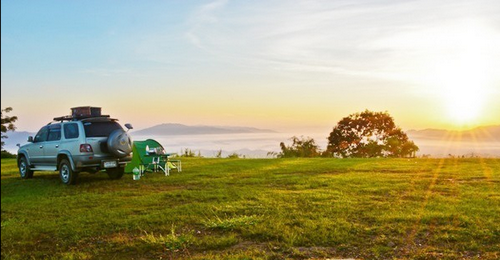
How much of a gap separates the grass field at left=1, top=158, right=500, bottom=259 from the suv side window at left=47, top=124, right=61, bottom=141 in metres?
1.66

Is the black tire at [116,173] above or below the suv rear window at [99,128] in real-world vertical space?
below

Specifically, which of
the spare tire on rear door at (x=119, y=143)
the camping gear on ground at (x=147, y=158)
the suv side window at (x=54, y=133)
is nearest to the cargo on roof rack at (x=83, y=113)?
the suv side window at (x=54, y=133)

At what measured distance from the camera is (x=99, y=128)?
14.4 m

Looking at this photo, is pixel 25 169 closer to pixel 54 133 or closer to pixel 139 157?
pixel 54 133

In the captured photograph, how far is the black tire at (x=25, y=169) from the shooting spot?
1605 cm

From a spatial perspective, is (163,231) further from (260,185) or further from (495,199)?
(495,199)

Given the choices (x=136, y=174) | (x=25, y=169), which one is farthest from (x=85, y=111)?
(x=25, y=169)

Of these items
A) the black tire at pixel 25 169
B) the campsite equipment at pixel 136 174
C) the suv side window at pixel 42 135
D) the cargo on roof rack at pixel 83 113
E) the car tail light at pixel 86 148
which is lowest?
the campsite equipment at pixel 136 174

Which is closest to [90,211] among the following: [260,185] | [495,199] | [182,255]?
[182,255]

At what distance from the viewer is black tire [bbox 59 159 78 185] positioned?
45.4 feet

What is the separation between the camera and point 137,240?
6.87 m

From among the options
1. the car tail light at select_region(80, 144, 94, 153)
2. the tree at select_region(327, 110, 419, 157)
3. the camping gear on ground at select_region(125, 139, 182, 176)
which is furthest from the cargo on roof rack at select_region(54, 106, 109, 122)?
the tree at select_region(327, 110, 419, 157)

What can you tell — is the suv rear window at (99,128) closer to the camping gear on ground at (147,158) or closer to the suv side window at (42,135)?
the camping gear on ground at (147,158)

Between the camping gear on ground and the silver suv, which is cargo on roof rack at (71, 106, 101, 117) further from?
the camping gear on ground
